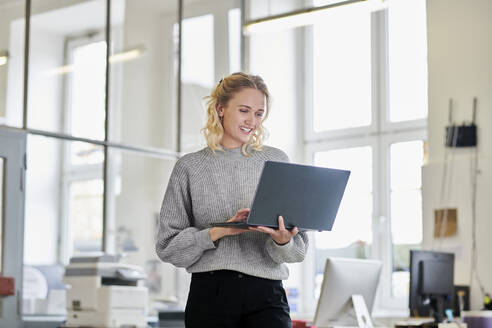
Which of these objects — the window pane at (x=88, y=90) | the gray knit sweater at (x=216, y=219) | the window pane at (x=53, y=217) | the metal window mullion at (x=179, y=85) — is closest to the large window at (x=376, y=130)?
the metal window mullion at (x=179, y=85)

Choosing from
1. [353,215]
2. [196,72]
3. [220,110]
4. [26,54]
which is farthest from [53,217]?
[220,110]

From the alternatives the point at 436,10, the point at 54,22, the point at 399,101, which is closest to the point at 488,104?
the point at 436,10

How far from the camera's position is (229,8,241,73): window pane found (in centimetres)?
773

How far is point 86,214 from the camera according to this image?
6312 millimetres

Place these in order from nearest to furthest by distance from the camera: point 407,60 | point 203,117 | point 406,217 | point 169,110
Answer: point 406,217
point 407,60
point 169,110
point 203,117

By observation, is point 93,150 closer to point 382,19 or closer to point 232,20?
point 232,20

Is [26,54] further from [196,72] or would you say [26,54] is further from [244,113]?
[244,113]

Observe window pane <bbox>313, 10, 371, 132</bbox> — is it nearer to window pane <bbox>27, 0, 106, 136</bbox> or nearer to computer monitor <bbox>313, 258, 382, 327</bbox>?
window pane <bbox>27, 0, 106, 136</bbox>

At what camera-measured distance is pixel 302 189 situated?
6.60 feet

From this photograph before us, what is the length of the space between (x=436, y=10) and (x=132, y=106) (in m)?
2.75

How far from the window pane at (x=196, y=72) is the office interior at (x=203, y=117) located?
0.05 feet

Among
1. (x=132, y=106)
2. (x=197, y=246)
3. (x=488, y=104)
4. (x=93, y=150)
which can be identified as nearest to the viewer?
(x=197, y=246)

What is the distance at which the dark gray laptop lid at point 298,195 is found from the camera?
1927 millimetres

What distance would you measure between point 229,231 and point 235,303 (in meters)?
0.18
